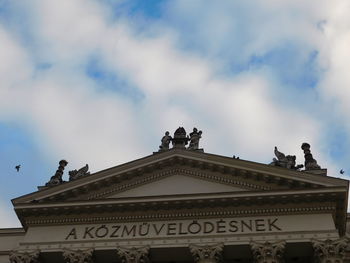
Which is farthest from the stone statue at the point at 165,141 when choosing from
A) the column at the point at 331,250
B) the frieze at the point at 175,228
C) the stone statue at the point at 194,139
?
the column at the point at 331,250

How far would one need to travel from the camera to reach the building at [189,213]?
2128 cm

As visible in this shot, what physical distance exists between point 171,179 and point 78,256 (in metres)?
5.68

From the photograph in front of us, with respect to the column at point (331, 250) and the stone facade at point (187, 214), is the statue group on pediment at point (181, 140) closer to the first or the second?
the stone facade at point (187, 214)

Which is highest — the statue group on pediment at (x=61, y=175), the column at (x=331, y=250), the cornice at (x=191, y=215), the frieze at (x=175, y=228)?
the statue group on pediment at (x=61, y=175)

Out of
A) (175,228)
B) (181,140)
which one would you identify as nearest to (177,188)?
(175,228)

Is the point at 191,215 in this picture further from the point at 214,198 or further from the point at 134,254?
the point at 134,254

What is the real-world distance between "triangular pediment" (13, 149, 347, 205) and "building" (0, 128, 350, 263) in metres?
0.05

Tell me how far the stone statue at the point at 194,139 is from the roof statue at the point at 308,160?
537 centimetres

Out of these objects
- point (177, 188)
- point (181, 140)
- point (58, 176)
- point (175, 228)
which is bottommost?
point (175, 228)

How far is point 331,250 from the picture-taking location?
20.1 m

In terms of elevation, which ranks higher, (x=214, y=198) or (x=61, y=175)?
(x=61, y=175)

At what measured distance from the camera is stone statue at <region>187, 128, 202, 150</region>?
2659 cm

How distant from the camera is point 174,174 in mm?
24797

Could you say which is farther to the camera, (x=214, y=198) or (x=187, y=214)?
(x=187, y=214)
